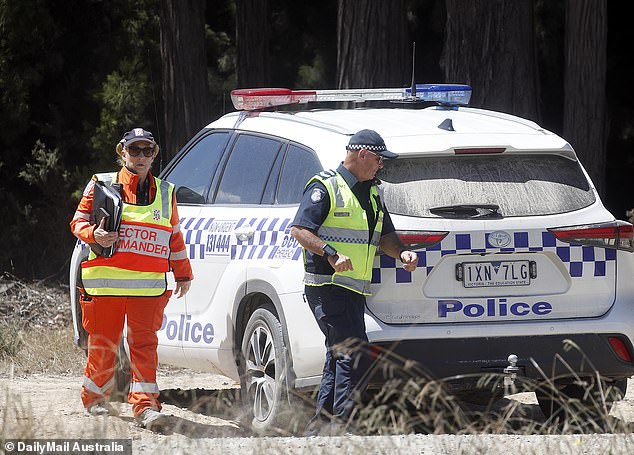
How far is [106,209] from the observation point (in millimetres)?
7613

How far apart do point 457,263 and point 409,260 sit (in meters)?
0.32

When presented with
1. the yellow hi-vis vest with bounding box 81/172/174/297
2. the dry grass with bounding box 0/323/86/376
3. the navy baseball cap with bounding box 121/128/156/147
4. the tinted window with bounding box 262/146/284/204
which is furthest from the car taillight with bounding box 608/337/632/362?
the dry grass with bounding box 0/323/86/376

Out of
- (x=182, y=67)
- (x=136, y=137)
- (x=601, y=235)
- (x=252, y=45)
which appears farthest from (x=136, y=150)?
(x=252, y=45)

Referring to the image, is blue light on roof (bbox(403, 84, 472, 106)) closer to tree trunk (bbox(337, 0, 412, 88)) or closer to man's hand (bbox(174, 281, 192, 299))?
man's hand (bbox(174, 281, 192, 299))

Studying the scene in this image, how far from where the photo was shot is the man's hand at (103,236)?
753cm

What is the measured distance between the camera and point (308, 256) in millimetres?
6820

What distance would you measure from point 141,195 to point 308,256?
4.64ft

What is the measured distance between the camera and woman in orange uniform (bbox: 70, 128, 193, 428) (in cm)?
773

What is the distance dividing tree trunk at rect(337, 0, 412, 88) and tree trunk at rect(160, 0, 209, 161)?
3.23 m

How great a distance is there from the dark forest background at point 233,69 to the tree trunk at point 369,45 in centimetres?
1

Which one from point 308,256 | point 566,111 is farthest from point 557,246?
point 566,111

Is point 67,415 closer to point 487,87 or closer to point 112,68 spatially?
point 487,87

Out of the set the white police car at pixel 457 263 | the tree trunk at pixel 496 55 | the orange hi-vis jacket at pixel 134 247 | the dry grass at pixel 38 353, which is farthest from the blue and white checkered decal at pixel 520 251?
the tree trunk at pixel 496 55

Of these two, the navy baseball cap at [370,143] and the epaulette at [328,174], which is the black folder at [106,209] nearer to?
the epaulette at [328,174]
